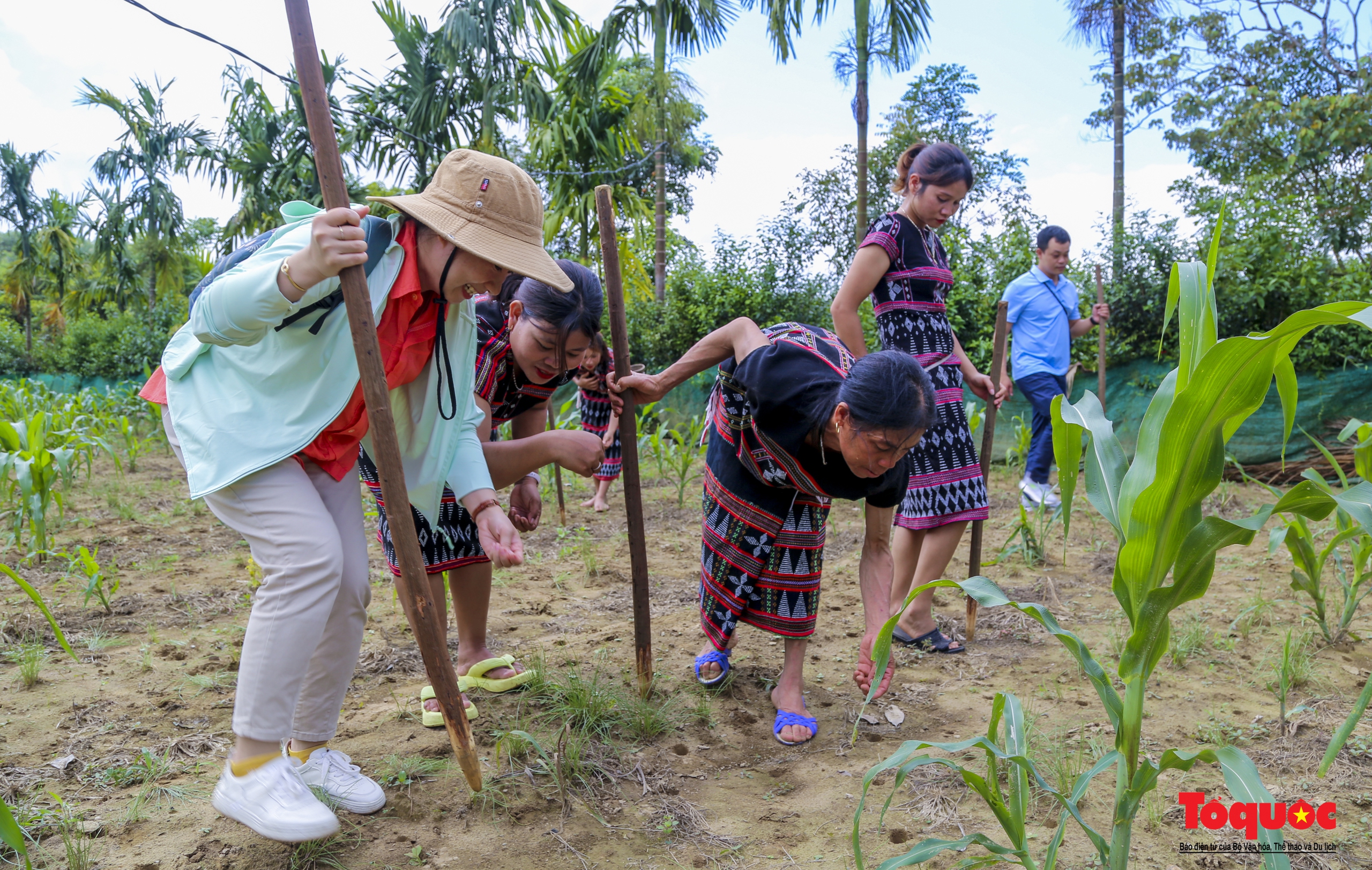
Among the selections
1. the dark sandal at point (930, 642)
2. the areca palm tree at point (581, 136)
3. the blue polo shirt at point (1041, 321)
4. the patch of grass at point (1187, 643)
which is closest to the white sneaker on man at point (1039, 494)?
the blue polo shirt at point (1041, 321)

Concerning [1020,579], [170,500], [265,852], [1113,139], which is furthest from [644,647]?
[1113,139]

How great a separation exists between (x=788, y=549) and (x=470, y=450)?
1.01 meters

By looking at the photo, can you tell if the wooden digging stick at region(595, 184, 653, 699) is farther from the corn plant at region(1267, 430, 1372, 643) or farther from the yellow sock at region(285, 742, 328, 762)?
the corn plant at region(1267, 430, 1372, 643)

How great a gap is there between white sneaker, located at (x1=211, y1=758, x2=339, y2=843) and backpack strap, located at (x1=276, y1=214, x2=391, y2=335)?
88 cm

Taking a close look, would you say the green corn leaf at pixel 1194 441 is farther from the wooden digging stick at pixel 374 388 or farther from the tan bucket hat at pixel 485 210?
the wooden digging stick at pixel 374 388

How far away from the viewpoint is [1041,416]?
5500 millimetres

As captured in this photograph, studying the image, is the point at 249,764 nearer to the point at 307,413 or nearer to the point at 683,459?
the point at 307,413

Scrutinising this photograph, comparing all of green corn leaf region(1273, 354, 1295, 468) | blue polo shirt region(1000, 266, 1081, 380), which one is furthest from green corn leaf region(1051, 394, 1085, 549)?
blue polo shirt region(1000, 266, 1081, 380)

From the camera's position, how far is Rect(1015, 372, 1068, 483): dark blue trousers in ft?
17.6

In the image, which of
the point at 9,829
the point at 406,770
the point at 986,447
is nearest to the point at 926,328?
the point at 986,447

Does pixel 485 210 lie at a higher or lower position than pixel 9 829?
higher

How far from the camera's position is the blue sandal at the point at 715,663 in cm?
269

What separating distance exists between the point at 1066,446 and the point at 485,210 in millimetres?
1258

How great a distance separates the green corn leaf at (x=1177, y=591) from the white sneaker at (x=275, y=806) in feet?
5.05
